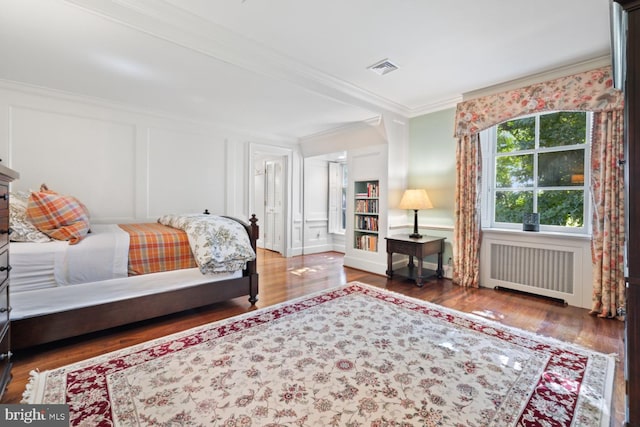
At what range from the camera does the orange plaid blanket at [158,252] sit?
2.42 m

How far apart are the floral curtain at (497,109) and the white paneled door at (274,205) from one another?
10.7 ft

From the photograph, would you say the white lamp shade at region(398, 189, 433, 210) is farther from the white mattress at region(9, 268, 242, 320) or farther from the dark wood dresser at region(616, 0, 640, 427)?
the dark wood dresser at region(616, 0, 640, 427)

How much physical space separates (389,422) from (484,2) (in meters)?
2.71

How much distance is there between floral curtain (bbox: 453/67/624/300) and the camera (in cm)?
274

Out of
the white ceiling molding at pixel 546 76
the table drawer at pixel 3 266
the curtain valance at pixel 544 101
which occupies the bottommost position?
the table drawer at pixel 3 266

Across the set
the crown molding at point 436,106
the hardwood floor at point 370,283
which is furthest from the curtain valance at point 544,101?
the hardwood floor at point 370,283

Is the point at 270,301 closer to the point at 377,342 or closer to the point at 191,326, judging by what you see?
the point at 191,326

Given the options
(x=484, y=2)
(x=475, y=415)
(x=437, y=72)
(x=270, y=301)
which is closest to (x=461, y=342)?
(x=475, y=415)

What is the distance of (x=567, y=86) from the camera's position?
2.92m

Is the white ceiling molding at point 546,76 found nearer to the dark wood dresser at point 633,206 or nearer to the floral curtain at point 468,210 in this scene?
the floral curtain at point 468,210

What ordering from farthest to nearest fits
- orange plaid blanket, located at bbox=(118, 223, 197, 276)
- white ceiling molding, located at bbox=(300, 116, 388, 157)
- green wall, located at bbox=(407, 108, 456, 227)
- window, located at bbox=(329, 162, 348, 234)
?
window, located at bbox=(329, 162, 348, 234), white ceiling molding, located at bbox=(300, 116, 388, 157), green wall, located at bbox=(407, 108, 456, 227), orange plaid blanket, located at bbox=(118, 223, 197, 276)

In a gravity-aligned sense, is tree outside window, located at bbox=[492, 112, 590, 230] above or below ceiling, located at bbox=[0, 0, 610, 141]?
below

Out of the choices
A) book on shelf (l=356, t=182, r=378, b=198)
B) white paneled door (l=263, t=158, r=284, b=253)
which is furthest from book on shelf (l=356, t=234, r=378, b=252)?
white paneled door (l=263, t=158, r=284, b=253)

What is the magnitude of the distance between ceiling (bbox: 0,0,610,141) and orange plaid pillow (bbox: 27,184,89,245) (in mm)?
1246
